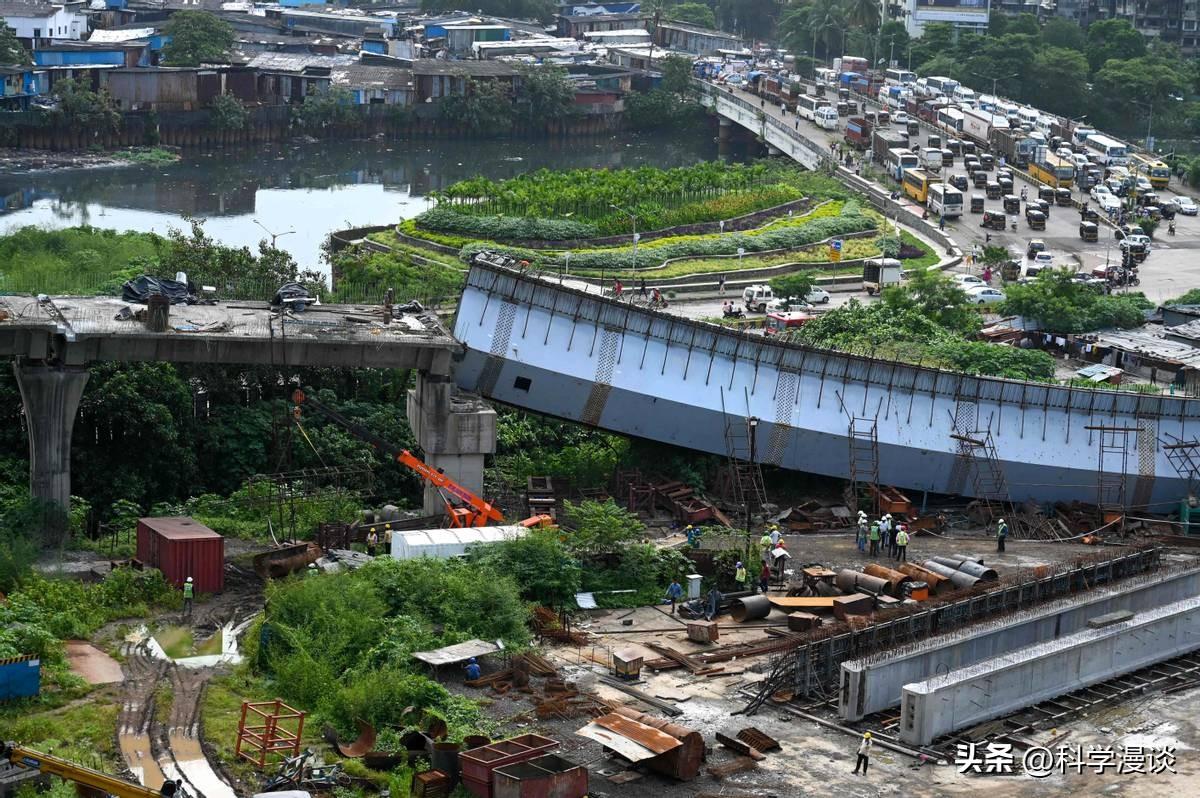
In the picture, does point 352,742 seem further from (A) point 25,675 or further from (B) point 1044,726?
(B) point 1044,726

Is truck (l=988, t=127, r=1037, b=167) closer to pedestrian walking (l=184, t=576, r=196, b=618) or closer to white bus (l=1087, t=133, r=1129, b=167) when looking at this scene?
white bus (l=1087, t=133, r=1129, b=167)

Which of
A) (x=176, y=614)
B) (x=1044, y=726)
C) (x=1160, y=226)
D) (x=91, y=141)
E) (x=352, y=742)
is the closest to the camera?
(x=352, y=742)

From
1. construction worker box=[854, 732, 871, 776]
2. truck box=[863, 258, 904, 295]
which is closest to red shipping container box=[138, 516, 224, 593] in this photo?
construction worker box=[854, 732, 871, 776]

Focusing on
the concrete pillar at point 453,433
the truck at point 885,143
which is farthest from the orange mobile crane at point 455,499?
the truck at point 885,143

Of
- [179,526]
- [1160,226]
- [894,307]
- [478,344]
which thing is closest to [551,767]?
[179,526]

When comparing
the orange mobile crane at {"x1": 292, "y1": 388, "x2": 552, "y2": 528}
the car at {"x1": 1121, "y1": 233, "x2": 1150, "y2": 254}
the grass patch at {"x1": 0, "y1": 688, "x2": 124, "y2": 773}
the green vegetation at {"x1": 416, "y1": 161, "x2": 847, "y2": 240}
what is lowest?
the grass patch at {"x1": 0, "y1": 688, "x2": 124, "y2": 773}

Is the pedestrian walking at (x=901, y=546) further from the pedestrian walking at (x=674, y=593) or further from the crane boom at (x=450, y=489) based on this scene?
the crane boom at (x=450, y=489)
